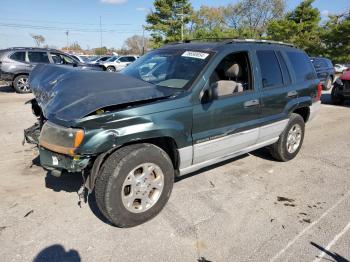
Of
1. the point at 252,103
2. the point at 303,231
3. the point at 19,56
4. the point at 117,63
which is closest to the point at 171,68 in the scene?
the point at 252,103

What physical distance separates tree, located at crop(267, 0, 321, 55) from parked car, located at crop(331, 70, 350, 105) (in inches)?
938

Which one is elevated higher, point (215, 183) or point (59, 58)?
point (59, 58)

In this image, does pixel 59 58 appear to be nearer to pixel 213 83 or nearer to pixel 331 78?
pixel 213 83

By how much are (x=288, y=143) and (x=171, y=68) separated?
2.49 m

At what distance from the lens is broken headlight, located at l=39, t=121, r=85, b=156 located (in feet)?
9.30

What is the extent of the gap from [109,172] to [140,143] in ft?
1.51

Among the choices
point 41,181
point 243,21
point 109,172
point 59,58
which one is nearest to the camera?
point 109,172

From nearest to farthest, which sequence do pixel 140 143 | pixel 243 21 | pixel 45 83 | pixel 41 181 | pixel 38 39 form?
pixel 140 143
pixel 45 83
pixel 41 181
pixel 243 21
pixel 38 39

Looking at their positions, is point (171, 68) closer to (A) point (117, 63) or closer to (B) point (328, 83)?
(B) point (328, 83)

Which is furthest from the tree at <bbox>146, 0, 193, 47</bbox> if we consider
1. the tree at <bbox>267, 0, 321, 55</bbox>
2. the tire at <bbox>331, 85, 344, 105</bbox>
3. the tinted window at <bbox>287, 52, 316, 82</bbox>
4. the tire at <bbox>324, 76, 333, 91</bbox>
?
the tinted window at <bbox>287, 52, 316, 82</bbox>

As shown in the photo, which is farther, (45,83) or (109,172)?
(45,83)

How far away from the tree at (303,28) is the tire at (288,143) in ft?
102

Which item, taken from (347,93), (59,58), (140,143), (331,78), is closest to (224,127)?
(140,143)

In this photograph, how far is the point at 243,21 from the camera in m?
52.5
